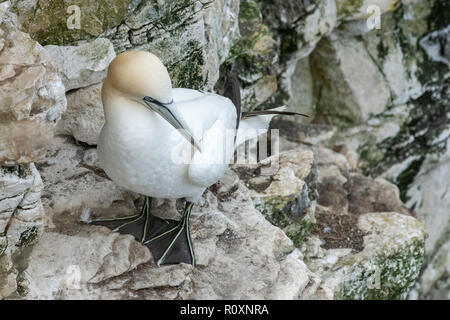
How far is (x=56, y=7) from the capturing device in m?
3.61

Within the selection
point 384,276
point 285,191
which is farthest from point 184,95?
point 384,276

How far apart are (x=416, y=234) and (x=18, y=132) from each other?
3.44 metres

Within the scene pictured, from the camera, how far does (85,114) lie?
4000mm

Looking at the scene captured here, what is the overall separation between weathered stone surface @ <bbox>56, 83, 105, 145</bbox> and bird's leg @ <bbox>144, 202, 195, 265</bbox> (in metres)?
0.74

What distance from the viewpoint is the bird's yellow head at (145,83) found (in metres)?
2.76

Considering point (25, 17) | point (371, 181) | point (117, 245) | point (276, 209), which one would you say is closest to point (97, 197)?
point (117, 245)

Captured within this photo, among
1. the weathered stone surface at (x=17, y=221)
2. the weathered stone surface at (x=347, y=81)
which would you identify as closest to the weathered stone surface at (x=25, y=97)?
the weathered stone surface at (x=17, y=221)

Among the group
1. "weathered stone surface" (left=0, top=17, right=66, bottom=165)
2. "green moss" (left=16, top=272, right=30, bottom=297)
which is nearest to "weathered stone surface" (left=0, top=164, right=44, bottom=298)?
"green moss" (left=16, top=272, right=30, bottom=297)

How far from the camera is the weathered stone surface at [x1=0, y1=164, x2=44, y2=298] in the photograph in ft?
9.48

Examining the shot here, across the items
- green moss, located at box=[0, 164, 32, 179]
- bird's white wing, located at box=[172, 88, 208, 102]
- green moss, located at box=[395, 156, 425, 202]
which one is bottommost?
green moss, located at box=[395, 156, 425, 202]

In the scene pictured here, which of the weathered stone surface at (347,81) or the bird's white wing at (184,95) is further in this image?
the weathered stone surface at (347,81)

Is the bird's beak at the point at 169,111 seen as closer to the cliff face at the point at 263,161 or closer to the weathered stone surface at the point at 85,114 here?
the cliff face at the point at 263,161

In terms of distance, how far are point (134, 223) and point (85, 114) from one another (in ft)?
2.83

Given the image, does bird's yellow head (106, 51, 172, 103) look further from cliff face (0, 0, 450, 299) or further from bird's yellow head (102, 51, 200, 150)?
cliff face (0, 0, 450, 299)
